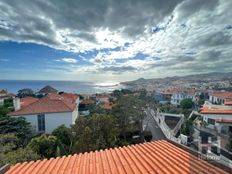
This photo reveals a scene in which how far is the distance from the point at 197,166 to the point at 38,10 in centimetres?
1283

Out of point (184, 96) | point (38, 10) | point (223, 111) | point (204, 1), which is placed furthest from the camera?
point (184, 96)

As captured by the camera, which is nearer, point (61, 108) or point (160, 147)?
point (160, 147)

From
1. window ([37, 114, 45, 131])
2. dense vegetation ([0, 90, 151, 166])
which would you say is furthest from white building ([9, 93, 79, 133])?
dense vegetation ([0, 90, 151, 166])

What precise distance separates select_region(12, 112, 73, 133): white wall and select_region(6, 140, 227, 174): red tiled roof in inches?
776

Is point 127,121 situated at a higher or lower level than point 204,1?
lower

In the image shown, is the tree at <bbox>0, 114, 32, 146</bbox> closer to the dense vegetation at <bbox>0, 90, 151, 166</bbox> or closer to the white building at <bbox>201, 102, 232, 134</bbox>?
the dense vegetation at <bbox>0, 90, 151, 166</bbox>

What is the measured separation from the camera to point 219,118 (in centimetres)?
2473

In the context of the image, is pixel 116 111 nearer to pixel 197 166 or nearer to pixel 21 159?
pixel 21 159

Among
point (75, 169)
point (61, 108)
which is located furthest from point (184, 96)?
point (75, 169)

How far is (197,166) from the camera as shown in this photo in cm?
513

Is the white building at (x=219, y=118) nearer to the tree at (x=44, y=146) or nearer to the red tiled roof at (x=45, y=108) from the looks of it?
the red tiled roof at (x=45, y=108)

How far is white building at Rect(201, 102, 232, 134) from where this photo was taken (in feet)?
76.3

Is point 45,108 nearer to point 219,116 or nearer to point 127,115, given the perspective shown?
point 127,115

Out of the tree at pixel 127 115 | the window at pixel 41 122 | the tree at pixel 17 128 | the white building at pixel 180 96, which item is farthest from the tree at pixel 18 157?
the white building at pixel 180 96
